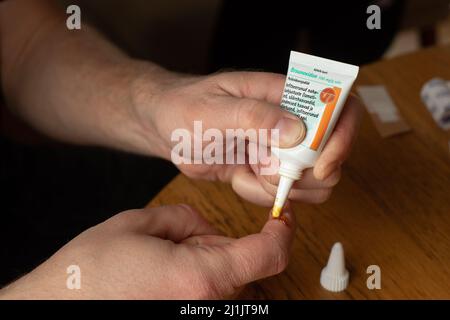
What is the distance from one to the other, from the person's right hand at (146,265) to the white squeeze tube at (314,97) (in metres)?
0.09

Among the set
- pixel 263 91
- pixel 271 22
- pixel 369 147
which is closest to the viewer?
pixel 263 91

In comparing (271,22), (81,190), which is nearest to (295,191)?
(81,190)

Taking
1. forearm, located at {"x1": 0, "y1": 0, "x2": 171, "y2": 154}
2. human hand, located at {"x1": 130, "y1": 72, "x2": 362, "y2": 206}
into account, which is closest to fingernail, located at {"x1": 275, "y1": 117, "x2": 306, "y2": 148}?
human hand, located at {"x1": 130, "y1": 72, "x2": 362, "y2": 206}

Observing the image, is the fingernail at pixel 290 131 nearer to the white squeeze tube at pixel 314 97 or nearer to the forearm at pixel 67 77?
the white squeeze tube at pixel 314 97

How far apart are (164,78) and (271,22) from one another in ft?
2.58

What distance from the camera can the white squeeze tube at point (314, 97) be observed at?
19.3 inches

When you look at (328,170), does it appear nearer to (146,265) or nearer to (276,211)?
(276,211)

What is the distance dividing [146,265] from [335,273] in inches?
7.7

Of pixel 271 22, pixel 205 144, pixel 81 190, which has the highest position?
pixel 271 22

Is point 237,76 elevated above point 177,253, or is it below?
above

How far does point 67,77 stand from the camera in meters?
0.83

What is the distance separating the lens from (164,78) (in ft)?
2.32
